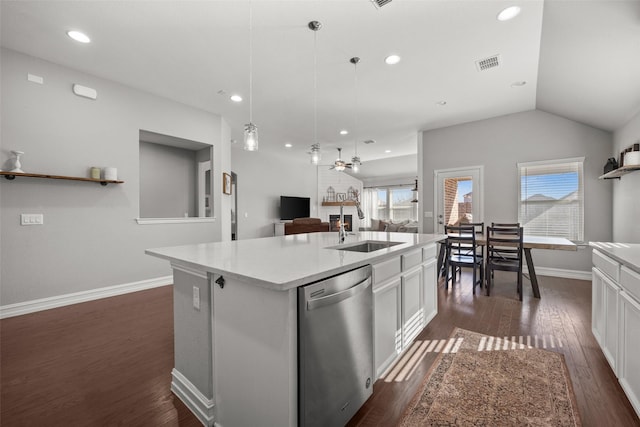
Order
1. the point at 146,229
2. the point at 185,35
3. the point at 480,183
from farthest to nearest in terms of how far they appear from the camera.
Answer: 1. the point at 480,183
2. the point at 146,229
3. the point at 185,35

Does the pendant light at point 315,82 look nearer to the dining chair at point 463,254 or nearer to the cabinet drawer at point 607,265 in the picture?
the dining chair at point 463,254

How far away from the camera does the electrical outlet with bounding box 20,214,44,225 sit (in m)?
2.96

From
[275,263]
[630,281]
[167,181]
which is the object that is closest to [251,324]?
[275,263]

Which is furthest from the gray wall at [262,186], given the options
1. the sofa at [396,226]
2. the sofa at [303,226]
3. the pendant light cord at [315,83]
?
the sofa at [396,226]

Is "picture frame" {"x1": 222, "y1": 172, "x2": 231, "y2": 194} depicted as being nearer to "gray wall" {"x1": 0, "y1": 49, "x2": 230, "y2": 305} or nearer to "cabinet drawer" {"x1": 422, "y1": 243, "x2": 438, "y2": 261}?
"gray wall" {"x1": 0, "y1": 49, "x2": 230, "y2": 305}

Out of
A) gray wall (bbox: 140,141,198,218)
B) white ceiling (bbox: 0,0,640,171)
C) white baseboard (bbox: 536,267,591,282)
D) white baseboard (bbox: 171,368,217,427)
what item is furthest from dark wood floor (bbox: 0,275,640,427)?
white ceiling (bbox: 0,0,640,171)

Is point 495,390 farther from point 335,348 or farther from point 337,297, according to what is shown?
point 337,297

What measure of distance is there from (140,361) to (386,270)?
196 centimetres

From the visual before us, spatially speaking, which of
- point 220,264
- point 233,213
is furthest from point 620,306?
point 233,213

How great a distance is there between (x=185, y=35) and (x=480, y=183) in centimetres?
532

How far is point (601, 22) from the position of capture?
2311 millimetres

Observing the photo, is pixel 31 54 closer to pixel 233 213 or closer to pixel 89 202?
pixel 89 202

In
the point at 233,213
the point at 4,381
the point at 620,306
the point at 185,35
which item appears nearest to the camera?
the point at 620,306

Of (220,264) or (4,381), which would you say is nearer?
(220,264)
